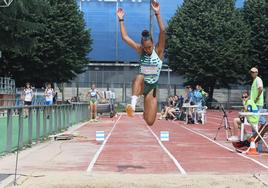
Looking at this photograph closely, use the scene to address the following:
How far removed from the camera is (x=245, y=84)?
200ft

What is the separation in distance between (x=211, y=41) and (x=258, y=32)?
5.34m

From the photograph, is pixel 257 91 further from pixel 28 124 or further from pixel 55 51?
pixel 55 51

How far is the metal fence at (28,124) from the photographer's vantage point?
45.2ft

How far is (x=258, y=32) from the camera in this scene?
57.2 metres

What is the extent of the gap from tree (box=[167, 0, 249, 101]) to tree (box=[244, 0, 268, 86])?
1466mm

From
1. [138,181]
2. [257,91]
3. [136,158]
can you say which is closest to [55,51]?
[257,91]

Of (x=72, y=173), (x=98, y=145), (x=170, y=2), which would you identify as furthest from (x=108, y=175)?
(x=170, y=2)

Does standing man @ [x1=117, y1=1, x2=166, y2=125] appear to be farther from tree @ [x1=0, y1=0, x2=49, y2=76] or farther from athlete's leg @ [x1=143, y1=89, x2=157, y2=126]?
tree @ [x1=0, y1=0, x2=49, y2=76]

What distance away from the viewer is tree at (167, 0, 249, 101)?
2164 inches

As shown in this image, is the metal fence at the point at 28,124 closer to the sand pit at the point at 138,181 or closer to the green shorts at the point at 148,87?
the sand pit at the point at 138,181

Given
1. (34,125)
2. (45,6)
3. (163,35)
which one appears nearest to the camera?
(163,35)

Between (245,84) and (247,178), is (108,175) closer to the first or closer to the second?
(247,178)

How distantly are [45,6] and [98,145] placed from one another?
80.7ft

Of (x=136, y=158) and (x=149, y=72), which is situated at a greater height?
(x=149, y=72)
